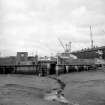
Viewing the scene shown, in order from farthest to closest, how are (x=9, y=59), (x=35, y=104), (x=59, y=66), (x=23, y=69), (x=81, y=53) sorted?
(x=81, y=53) → (x=9, y=59) → (x=23, y=69) → (x=59, y=66) → (x=35, y=104)

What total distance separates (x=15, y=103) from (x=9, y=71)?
2485 inches

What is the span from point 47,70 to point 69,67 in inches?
398

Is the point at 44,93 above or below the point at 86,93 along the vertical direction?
below

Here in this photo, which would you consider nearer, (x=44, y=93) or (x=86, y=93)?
(x=86, y=93)

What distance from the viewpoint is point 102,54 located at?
4188 inches

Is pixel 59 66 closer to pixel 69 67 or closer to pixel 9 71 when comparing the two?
pixel 69 67

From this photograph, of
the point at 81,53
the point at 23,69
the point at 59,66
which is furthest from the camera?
the point at 81,53

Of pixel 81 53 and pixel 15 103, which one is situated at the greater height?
pixel 81 53

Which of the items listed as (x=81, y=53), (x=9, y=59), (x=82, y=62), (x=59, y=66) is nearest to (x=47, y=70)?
(x=59, y=66)

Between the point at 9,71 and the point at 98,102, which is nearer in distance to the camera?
the point at 98,102

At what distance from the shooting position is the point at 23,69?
7669 centimetres

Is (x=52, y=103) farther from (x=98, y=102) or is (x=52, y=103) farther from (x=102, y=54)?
(x=102, y=54)

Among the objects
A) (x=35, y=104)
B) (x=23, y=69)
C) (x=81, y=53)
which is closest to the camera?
(x=35, y=104)

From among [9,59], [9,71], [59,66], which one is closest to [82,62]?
[59,66]
